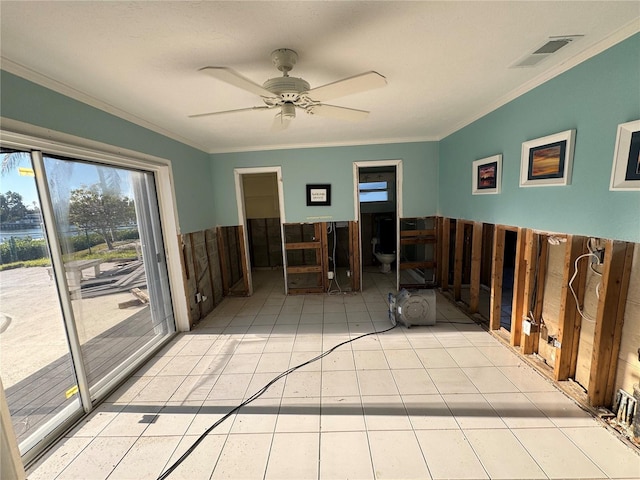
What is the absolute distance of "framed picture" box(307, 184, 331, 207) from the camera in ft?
14.3

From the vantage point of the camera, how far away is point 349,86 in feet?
5.41

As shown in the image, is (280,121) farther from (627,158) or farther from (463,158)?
(463,158)

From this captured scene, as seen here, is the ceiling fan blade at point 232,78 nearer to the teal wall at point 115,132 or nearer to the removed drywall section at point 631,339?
the teal wall at point 115,132

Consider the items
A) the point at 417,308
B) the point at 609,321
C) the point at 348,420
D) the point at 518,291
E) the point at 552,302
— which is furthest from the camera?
the point at 417,308

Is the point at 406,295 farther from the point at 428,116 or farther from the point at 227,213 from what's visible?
the point at 227,213

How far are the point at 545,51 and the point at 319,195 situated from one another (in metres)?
3.09

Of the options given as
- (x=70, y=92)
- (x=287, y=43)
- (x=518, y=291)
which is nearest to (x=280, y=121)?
(x=287, y=43)

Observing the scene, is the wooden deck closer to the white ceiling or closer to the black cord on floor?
the black cord on floor

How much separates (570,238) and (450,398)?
5.04 ft

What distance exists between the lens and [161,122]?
288 centimetres

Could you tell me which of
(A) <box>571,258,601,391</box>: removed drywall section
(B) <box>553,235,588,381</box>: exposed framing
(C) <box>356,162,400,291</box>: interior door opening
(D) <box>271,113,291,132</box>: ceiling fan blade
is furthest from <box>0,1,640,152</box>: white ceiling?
(C) <box>356,162,400,291</box>: interior door opening

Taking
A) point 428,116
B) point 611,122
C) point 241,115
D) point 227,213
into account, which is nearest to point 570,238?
point 611,122

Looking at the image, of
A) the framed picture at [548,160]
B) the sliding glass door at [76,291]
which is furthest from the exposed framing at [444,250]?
the sliding glass door at [76,291]

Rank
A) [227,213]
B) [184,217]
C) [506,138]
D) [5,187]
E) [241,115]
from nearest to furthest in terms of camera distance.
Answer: [5,187] → [506,138] → [241,115] → [184,217] → [227,213]
